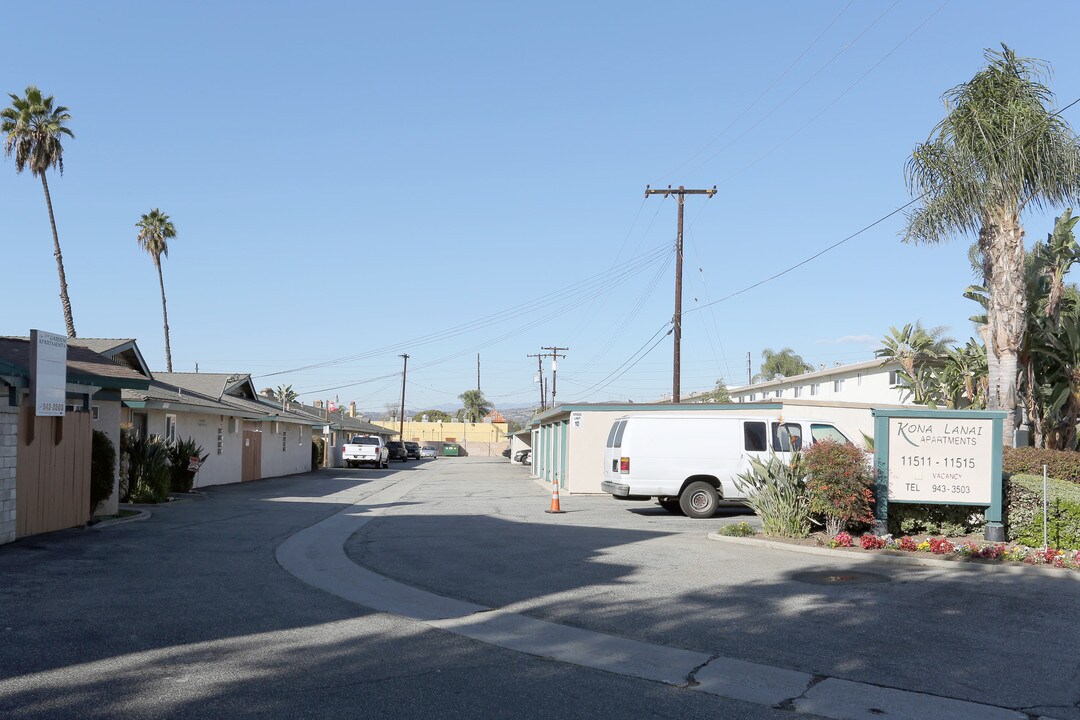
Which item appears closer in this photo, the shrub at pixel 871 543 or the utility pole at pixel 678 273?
the shrub at pixel 871 543

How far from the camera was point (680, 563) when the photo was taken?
1275 cm

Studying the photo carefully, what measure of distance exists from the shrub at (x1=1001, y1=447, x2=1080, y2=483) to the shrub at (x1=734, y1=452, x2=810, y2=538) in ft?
12.4

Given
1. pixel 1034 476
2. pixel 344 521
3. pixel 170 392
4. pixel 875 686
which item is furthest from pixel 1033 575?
pixel 170 392

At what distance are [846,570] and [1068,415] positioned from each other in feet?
44.3

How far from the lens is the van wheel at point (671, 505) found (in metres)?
21.0

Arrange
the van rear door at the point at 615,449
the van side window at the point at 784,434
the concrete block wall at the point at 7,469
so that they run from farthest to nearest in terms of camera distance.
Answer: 1. the van rear door at the point at 615,449
2. the van side window at the point at 784,434
3. the concrete block wall at the point at 7,469

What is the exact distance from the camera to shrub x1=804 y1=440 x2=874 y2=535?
1427 cm

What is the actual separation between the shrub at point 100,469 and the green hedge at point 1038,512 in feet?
49.8

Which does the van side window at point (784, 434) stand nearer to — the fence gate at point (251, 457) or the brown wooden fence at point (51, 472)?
the brown wooden fence at point (51, 472)

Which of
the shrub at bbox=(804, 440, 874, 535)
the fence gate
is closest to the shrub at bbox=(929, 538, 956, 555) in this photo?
the shrub at bbox=(804, 440, 874, 535)

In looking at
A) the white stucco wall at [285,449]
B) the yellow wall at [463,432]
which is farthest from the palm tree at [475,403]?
the white stucco wall at [285,449]

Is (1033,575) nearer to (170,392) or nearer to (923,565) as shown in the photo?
(923,565)

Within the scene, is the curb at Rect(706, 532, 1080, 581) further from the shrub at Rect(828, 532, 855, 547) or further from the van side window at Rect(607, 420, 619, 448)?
the van side window at Rect(607, 420, 619, 448)

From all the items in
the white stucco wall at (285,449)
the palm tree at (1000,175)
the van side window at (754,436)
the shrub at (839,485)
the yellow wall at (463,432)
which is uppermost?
the palm tree at (1000,175)
